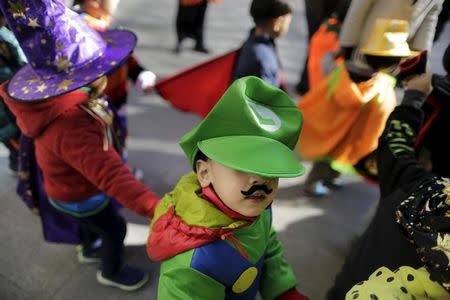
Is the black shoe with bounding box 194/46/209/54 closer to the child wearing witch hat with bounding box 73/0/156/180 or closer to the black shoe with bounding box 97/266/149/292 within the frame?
the child wearing witch hat with bounding box 73/0/156/180

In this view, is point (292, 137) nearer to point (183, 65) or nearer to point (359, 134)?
point (359, 134)

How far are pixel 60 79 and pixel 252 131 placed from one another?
637 millimetres

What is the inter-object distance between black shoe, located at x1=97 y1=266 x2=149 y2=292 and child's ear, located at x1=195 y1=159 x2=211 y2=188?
87 centimetres

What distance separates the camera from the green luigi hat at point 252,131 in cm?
75

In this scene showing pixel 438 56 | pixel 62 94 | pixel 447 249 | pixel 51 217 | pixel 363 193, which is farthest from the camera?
pixel 363 193

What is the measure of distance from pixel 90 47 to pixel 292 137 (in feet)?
2.31

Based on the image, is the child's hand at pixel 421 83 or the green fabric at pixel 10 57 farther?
the green fabric at pixel 10 57

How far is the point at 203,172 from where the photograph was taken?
881mm

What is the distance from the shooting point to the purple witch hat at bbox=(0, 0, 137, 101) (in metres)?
0.99

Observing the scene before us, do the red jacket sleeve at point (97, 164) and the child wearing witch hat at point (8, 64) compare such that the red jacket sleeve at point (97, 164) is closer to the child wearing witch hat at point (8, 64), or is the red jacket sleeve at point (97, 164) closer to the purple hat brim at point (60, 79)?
the purple hat brim at point (60, 79)

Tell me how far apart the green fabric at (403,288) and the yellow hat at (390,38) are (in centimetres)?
86

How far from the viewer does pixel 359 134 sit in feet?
5.78

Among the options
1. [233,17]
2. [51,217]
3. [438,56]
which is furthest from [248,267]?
[233,17]

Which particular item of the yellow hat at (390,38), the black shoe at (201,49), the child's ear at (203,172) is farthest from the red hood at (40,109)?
the black shoe at (201,49)
